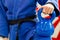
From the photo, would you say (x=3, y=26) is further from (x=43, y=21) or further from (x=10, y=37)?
(x=43, y=21)

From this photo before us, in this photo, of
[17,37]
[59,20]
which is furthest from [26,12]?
[59,20]

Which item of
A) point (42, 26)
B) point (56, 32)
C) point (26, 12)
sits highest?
point (56, 32)

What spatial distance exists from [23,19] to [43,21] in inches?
4.5

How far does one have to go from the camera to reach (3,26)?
3.21ft

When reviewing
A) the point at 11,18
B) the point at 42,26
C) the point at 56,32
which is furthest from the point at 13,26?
the point at 56,32

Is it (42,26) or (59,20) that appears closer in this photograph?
(42,26)

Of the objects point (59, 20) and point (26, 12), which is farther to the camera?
point (59, 20)

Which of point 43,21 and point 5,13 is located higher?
point 5,13

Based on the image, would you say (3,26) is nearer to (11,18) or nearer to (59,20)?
(11,18)

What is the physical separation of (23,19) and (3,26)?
0.11 meters

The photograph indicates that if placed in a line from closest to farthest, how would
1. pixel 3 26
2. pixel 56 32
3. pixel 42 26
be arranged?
pixel 42 26 < pixel 3 26 < pixel 56 32

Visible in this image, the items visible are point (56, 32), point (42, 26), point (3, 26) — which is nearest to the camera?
point (42, 26)

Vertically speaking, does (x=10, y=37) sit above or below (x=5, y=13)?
below

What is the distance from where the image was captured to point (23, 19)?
37.2 inches
